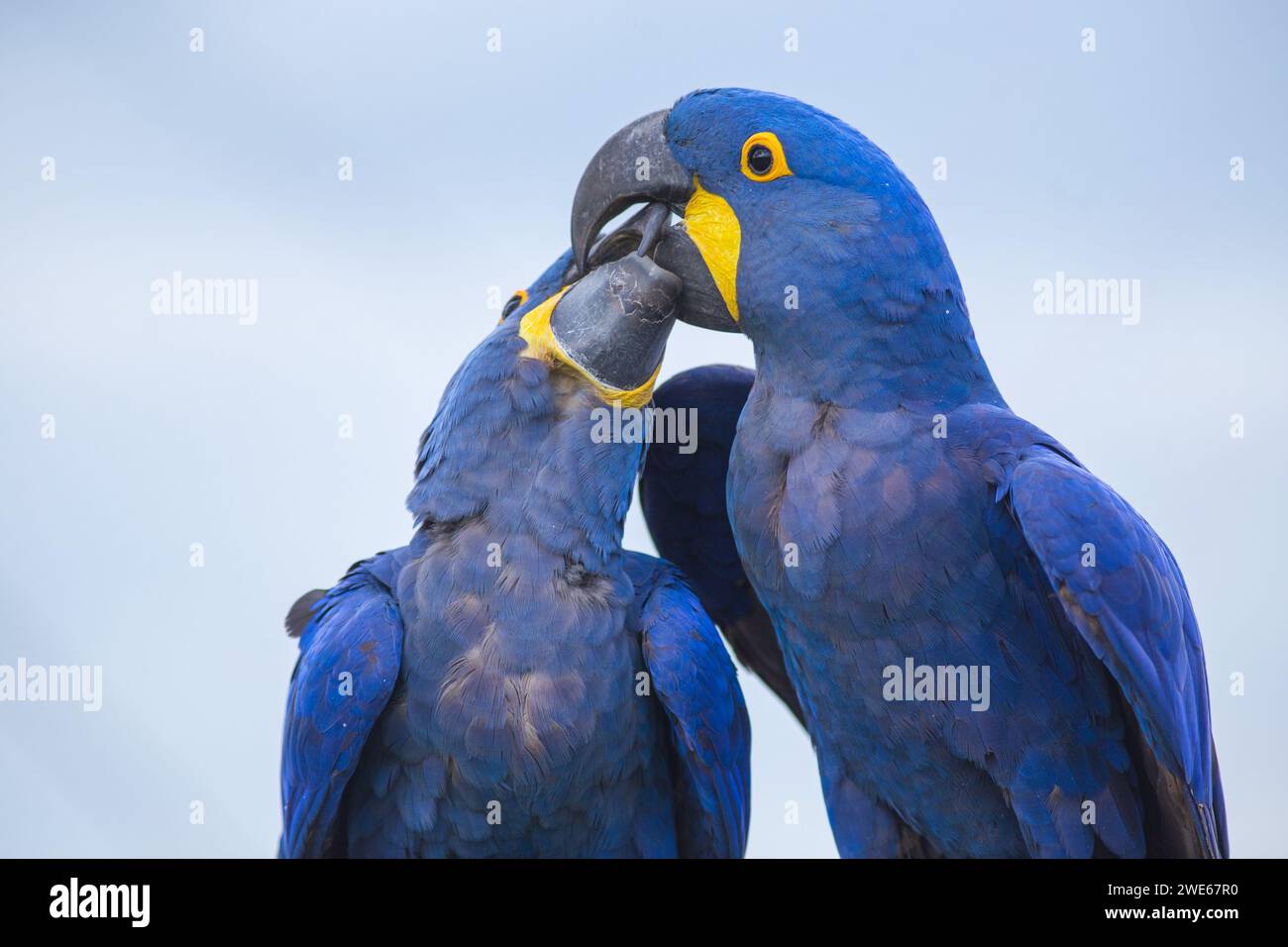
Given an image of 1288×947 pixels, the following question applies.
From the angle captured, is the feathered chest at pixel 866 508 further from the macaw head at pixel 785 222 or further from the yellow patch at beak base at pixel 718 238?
the yellow patch at beak base at pixel 718 238

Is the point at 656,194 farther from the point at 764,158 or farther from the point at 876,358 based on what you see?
the point at 876,358

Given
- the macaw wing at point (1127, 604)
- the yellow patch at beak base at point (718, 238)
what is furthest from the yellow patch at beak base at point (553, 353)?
the macaw wing at point (1127, 604)

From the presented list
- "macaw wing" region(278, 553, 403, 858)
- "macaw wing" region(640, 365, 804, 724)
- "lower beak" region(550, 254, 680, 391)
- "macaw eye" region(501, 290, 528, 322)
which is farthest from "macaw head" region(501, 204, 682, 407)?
"macaw wing" region(278, 553, 403, 858)

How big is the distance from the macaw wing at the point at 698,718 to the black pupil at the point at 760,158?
887 millimetres

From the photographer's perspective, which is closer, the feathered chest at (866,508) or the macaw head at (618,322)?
the feathered chest at (866,508)

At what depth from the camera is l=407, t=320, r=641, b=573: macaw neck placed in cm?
242

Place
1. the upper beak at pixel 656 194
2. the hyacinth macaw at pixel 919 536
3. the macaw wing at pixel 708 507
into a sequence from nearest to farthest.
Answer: the hyacinth macaw at pixel 919 536 < the upper beak at pixel 656 194 < the macaw wing at pixel 708 507

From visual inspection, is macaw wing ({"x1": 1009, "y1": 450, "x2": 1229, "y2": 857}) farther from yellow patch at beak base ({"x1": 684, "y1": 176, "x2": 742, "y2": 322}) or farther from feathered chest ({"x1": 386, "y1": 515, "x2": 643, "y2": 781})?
feathered chest ({"x1": 386, "y1": 515, "x2": 643, "y2": 781})

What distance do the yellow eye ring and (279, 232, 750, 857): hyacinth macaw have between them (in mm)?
283

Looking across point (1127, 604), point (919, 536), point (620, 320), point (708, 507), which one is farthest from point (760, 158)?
point (1127, 604)

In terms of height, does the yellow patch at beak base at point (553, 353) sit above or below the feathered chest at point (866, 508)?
above

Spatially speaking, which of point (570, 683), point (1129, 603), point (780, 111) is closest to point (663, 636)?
point (570, 683)

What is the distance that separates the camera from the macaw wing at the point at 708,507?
2.90 m
